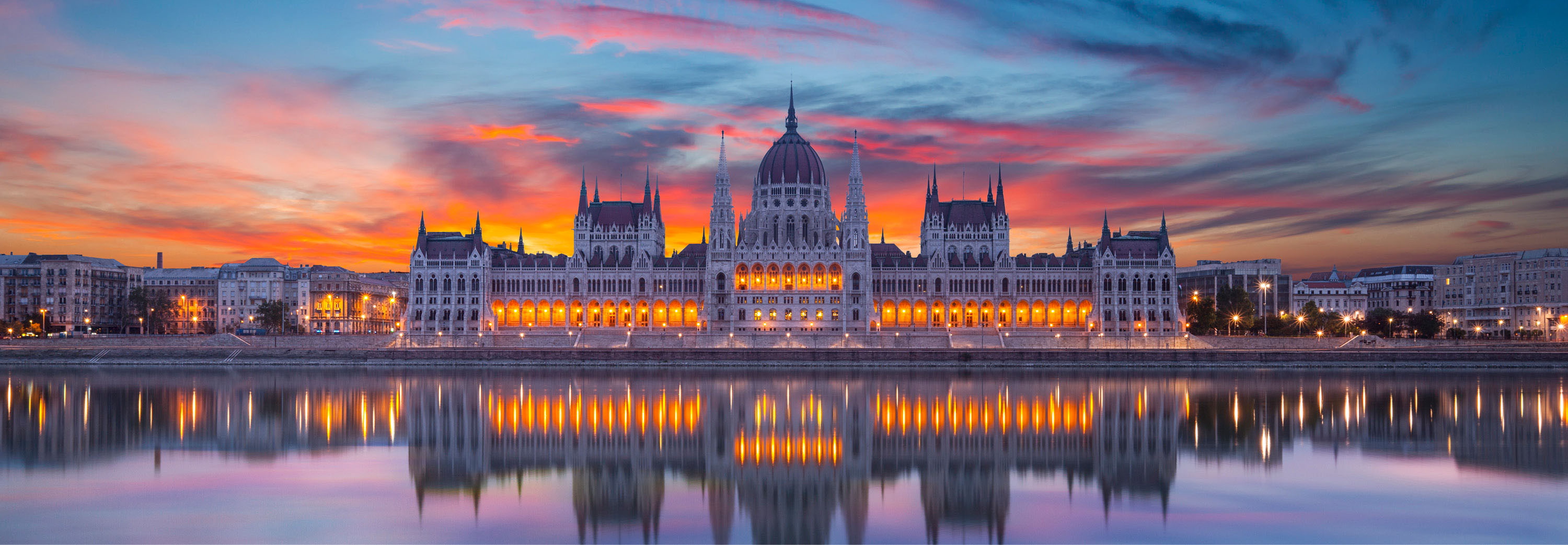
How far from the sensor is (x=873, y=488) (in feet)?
85.3

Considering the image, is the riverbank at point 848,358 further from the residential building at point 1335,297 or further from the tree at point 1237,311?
the residential building at point 1335,297

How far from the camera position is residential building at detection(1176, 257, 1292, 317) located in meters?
146

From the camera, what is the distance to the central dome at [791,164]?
11388 cm

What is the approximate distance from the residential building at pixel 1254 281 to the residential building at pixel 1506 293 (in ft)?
62.4

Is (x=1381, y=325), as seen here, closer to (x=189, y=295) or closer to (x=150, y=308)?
(x=150, y=308)

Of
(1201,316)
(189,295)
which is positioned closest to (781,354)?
(1201,316)

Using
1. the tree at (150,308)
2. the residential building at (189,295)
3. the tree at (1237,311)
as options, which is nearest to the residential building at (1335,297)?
the tree at (1237,311)

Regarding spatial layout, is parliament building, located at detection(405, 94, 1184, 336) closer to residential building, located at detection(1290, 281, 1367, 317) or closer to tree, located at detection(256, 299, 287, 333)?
tree, located at detection(256, 299, 287, 333)

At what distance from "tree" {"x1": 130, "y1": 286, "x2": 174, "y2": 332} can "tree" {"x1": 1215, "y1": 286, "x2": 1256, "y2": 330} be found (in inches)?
4483

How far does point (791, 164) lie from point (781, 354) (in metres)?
36.3

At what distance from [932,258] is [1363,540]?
296 feet

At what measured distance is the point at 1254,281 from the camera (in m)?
148

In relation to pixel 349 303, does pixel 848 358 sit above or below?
below

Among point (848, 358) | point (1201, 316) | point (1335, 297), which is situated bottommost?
point (848, 358)
